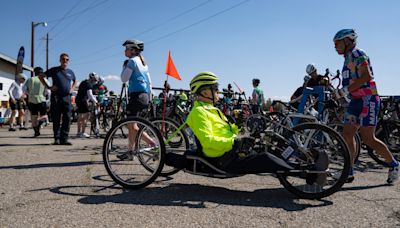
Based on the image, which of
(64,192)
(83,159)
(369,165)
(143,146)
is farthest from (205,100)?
(369,165)

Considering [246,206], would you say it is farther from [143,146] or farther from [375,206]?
[143,146]

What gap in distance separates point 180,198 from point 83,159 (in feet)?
9.39

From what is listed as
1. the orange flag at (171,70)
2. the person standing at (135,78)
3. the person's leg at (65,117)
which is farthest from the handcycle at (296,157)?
the person's leg at (65,117)

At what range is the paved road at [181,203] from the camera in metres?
2.54

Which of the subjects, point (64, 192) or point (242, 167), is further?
point (64, 192)

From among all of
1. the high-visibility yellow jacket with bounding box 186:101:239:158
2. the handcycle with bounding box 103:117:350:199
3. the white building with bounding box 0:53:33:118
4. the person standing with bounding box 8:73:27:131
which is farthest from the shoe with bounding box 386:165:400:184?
the white building with bounding box 0:53:33:118

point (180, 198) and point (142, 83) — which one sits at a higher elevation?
point (142, 83)

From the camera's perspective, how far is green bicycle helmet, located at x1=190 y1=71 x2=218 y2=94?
354 cm

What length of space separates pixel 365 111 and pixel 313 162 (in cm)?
127

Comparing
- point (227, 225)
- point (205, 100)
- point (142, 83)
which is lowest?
point (227, 225)

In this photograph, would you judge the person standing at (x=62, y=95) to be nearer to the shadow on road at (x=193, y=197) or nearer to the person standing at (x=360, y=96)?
the shadow on road at (x=193, y=197)

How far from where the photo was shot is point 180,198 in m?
3.22

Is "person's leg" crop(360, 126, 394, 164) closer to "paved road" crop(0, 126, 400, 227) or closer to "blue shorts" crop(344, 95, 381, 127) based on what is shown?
"blue shorts" crop(344, 95, 381, 127)

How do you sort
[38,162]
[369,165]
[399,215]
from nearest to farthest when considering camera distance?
[399,215]
[38,162]
[369,165]
